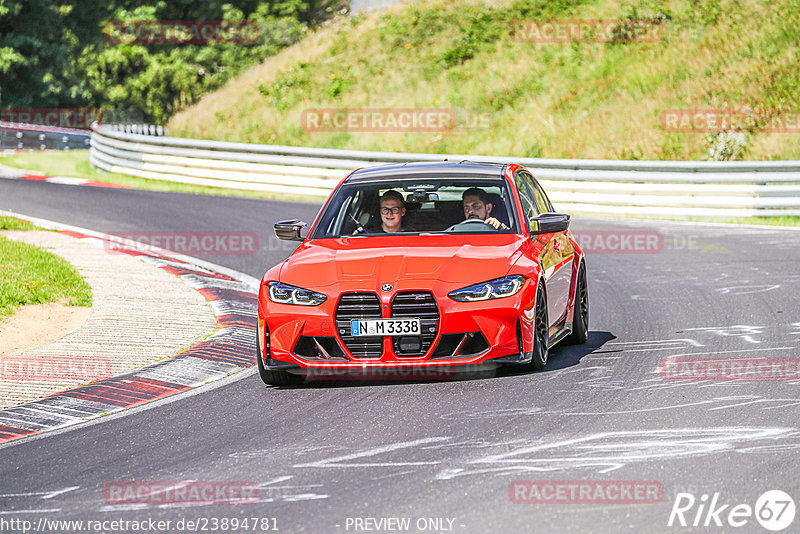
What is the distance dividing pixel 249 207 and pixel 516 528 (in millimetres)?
18359

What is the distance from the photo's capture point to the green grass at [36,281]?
12.0 metres

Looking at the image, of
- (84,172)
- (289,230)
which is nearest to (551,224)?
(289,230)

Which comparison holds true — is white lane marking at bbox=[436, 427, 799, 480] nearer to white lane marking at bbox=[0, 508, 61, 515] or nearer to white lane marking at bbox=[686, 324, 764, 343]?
white lane marking at bbox=[0, 508, 61, 515]

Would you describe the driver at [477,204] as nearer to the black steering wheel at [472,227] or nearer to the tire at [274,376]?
the black steering wheel at [472,227]

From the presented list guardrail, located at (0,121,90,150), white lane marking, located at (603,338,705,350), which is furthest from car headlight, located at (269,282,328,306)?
guardrail, located at (0,121,90,150)

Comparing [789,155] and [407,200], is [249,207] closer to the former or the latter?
[789,155]

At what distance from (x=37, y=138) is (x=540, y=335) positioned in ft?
Answer: 107

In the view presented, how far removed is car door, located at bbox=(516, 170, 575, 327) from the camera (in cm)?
922

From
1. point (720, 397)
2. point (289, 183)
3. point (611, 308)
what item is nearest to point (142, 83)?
point (289, 183)

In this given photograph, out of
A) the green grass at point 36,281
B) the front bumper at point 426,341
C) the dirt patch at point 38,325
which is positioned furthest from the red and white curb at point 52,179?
the front bumper at point 426,341

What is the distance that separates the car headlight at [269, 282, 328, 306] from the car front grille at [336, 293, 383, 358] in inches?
7.1

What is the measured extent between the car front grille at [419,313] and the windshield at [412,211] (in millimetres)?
1368

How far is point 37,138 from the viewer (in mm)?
38750

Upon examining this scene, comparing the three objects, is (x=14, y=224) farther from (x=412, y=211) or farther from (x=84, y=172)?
(x=84, y=172)
